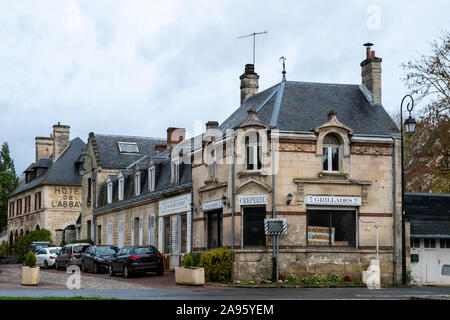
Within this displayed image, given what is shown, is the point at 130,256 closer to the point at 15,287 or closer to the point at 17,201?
the point at 15,287

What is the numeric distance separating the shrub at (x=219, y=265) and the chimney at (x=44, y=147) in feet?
154

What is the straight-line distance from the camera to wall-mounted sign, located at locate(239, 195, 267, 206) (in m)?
30.1

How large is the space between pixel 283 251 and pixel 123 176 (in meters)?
19.3

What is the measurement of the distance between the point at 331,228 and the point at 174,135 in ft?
70.4

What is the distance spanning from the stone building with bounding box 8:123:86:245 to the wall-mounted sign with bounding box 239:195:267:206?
3384 centimetres

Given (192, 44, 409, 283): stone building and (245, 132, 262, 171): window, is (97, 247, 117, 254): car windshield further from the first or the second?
(245, 132, 262, 171): window

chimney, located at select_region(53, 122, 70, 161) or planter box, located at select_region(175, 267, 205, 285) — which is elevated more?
chimney, located at select_region(53, 122, 70, 161)

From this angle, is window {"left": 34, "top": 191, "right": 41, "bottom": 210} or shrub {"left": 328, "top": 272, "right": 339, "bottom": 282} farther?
window {"left": 34, "top": 191, "right": 41, "bottom": 210}

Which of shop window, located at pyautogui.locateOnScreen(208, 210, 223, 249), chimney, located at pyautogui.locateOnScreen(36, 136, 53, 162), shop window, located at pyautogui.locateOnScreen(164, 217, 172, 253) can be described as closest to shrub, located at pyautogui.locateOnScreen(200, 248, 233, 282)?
shop window, located at pyautogui.locateOnScreen(208, 210, 223, 249)

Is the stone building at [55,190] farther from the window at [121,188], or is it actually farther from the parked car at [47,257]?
the parked car at [47,257]

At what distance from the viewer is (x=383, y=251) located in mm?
31016

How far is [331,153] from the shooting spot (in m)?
31.0

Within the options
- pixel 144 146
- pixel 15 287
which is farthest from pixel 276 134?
pixel 144 146

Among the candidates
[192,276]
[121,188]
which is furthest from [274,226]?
[121,188]
